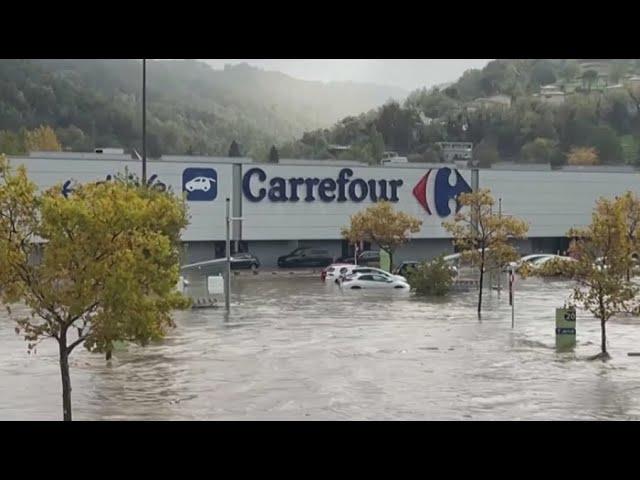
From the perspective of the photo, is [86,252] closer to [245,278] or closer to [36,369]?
[36,369]

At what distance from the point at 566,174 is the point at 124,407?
56.7 metres

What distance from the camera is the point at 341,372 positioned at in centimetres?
2133

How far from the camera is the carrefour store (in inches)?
2221

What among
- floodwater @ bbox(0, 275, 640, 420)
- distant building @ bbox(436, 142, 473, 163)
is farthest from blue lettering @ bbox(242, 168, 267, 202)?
distant building @ bbox(436, 142, 473, 163)

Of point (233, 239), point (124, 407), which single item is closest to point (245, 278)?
point (233, 239)

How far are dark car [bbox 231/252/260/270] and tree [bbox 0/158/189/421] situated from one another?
135 ft

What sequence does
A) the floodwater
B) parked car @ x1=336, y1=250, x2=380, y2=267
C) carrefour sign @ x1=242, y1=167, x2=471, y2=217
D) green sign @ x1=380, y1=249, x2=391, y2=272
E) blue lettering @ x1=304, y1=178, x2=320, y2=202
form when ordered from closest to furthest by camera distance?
the floodwater
green sign @ x1=380, y1=249, x2=391, y2=272
parked car @ x1=336, y1=250, x2=380, y2=267
carrefour sign @ x1=242, y1=167, x2=471, y2=217
blue lettering @ x1=304, y1=178, x2=320, y2=202

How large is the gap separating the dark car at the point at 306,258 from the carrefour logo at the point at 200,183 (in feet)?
20.2

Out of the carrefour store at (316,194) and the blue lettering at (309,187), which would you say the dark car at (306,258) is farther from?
the blue lettering at (309,187)

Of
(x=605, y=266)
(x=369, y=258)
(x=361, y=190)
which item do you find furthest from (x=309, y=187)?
(x=605, y=266)

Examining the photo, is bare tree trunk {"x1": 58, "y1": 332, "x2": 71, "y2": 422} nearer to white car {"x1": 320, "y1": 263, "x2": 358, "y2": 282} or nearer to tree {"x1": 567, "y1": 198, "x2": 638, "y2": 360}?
tree {"x1": 567, "y1": 198, "x2": 638, "y2": 360}

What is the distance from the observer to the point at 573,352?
24734 millimetres

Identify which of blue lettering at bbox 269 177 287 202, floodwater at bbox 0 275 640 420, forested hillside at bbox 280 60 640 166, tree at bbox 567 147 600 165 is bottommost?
floodwater at bbox 0 275 640 420
